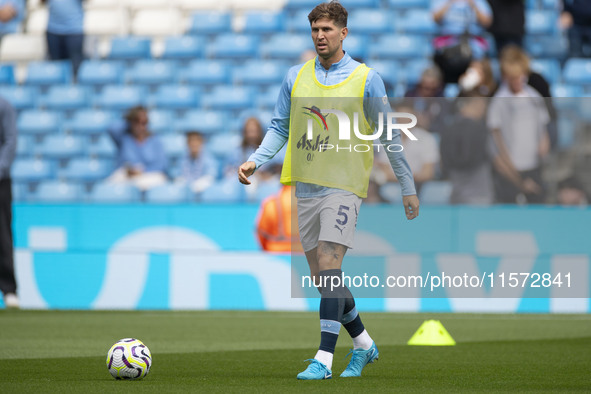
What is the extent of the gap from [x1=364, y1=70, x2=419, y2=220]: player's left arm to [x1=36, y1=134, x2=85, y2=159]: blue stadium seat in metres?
10.2

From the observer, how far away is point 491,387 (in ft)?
18.4

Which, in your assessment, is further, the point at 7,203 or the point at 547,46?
the point at 547,46

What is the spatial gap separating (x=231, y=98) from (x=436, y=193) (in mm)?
5009

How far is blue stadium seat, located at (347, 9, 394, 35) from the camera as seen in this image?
632 inches

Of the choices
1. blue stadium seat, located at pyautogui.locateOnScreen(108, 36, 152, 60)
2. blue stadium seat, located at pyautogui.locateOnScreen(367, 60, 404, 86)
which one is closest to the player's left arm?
blue stadium seat, located at pyautogui.locateOnScreen(367, 60, 404, 86)

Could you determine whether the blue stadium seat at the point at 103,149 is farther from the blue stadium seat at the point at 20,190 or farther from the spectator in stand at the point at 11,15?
the spectator in stand at the point at 11,15

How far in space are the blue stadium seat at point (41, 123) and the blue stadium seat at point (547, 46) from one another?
7.08 m

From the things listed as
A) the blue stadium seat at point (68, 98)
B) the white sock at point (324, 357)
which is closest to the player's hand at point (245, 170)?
the white sock at point (324, 357)

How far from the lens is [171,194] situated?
1316 centimetres

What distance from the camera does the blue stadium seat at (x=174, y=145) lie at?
14.9 m

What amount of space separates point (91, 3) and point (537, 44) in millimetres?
7481

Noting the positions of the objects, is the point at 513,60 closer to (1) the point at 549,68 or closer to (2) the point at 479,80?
(2) the point at 479,80

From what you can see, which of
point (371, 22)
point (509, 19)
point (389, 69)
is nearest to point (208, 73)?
point (371, 22)

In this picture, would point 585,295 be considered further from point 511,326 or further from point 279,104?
point 279,104
